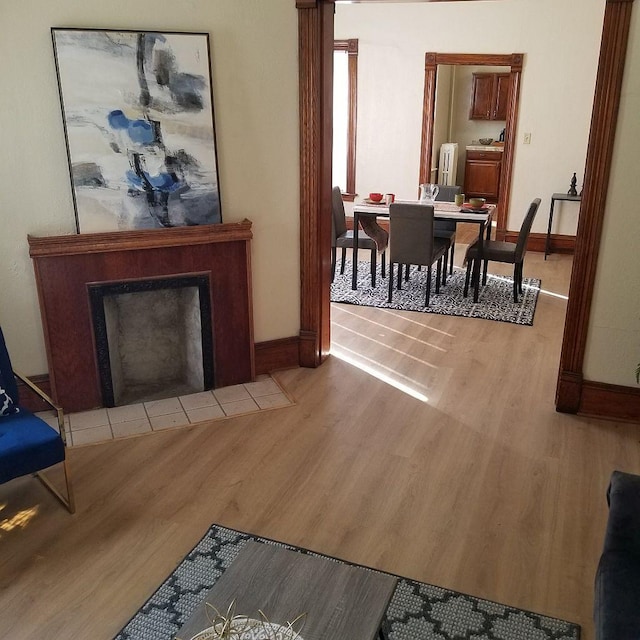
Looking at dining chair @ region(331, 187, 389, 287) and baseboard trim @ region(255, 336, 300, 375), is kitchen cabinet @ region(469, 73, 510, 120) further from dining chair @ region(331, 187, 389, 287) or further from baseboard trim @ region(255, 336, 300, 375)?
baseboard trim @ region(255, 336, 300, 375)

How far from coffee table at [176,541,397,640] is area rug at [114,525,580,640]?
1.29 ft

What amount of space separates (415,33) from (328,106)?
3921 millimetres

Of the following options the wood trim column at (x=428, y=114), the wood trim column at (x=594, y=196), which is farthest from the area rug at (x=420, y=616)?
the wood trim column at (x=428, y=114)

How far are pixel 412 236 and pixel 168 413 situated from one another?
2605 millimetres

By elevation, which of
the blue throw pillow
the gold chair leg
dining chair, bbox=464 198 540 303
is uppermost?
dining chair, bbox=464 198 540 303

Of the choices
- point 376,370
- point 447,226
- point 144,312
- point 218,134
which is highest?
point 218,134

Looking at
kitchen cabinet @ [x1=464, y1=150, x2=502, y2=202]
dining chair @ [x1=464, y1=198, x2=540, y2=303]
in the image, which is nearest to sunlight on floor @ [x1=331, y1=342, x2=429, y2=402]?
dining chair @ [x1=464, y1=198, x2=540, y2=303]

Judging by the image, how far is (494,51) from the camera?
705cm

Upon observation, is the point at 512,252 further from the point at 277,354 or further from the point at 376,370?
the point at 277,354

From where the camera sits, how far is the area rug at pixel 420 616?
7.47 ft

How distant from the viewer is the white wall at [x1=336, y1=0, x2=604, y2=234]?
6.75 m

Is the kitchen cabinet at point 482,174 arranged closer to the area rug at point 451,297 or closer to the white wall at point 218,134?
the area rug at point 451,297

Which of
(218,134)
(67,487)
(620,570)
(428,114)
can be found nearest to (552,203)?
(428,114)

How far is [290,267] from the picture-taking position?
4.24m
